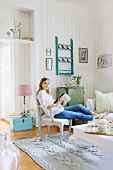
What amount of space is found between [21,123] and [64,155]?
71.5 inches

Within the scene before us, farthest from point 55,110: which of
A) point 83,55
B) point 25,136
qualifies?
point 83,55

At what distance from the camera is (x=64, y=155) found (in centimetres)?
276

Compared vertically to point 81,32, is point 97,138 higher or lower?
lower

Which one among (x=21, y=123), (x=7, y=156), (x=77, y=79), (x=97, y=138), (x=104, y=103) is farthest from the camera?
(x=77, y=79)

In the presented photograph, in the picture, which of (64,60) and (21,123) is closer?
(21,123)

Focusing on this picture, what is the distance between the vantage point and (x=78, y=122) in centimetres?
507

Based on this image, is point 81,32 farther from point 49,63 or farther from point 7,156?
point 7,156

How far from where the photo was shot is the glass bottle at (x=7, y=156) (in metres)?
0.77

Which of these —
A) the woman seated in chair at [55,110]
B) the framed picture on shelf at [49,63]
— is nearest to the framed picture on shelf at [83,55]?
the framed picture on shelf at [49,63]

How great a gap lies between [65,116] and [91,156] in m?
0.94

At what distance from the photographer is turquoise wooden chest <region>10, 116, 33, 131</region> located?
4.29 metres

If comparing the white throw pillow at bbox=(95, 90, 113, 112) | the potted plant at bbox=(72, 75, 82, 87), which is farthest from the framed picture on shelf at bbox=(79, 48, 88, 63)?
the white throw pillow at bbox=(95, 90, 113, 112)

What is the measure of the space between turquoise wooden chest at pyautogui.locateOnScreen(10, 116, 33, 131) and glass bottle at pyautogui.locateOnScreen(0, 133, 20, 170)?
3.57m

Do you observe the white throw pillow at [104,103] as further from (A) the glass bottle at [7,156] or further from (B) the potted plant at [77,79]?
(A) the glass bottle at [7,156]
